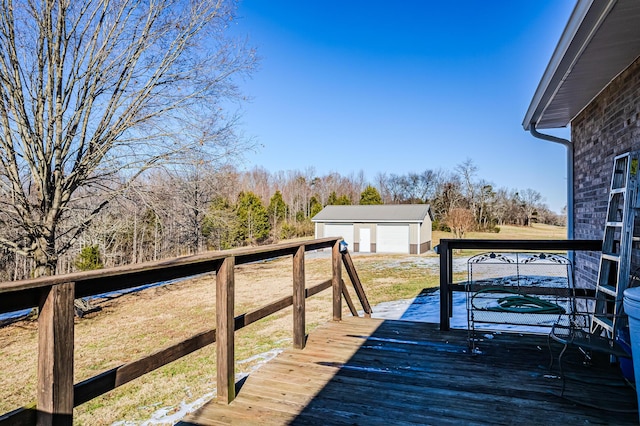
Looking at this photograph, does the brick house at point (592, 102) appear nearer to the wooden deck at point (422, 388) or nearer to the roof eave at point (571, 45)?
the roof eave at point (571, 45)

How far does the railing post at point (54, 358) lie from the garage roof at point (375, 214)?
74.7 ft

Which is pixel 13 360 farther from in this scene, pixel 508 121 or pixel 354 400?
pixel 508 121

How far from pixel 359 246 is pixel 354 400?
22.2 meters

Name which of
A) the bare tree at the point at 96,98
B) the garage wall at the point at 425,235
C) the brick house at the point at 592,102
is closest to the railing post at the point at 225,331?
the brick house at the point at 592,102

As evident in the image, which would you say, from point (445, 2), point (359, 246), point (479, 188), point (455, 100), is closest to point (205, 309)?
point (445, 2)

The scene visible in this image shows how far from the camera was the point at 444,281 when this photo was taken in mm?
3883

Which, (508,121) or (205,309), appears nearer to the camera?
(205,309)

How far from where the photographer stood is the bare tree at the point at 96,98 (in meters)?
8.11

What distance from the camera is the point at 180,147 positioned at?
970 cm

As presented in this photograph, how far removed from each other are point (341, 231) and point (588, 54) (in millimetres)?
22109

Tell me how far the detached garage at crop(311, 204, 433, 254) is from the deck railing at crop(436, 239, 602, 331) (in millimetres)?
19755

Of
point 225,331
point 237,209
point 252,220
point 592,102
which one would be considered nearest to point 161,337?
point 225,331

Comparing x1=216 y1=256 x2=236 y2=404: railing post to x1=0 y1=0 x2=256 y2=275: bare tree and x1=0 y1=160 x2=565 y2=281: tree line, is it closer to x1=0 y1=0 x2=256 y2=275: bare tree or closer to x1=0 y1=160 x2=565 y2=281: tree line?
x1=0 y1=160 x2=565 y2=281: tree line

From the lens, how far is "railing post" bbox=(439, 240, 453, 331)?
12.6 ft
